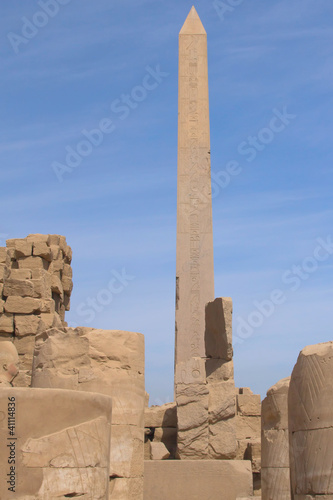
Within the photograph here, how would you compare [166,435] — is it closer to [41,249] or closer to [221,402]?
[221,402]

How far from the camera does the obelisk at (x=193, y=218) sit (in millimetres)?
11164

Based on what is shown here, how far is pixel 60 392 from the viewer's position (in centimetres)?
418

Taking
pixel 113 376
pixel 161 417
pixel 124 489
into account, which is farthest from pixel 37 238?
pixel 124 489

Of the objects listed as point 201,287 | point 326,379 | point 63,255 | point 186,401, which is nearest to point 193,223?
point 201,287

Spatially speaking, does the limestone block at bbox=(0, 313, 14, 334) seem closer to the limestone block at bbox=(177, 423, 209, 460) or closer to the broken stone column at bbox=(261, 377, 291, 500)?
the limestone block at bbox=(177, 423, 209, 460)

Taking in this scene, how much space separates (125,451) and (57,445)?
206 centimetres

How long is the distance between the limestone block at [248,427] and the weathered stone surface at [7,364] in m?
2.70

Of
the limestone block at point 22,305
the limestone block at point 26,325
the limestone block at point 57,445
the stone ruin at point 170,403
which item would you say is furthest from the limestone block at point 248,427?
the limestone block at point 57,445

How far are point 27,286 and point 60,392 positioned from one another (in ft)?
21.0

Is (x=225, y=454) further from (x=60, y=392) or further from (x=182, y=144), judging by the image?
(x=182, y=144)

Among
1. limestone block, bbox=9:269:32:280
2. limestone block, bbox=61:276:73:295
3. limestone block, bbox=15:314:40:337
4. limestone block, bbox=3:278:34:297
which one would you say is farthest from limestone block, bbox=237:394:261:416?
limestone block, bbox=61:276:73:295

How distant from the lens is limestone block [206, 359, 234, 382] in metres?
7.68

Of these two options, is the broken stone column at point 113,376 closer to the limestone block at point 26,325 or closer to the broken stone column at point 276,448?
the broken stone column at point 276,448

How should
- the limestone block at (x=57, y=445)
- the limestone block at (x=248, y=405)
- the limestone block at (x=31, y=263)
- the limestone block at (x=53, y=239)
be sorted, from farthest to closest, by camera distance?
the limestone block at (x=53, y=239) → the limestone block at (x=31, y=263) → the limestone block at (x=248, y=405) → the limestone block at (x=57, y=445)
